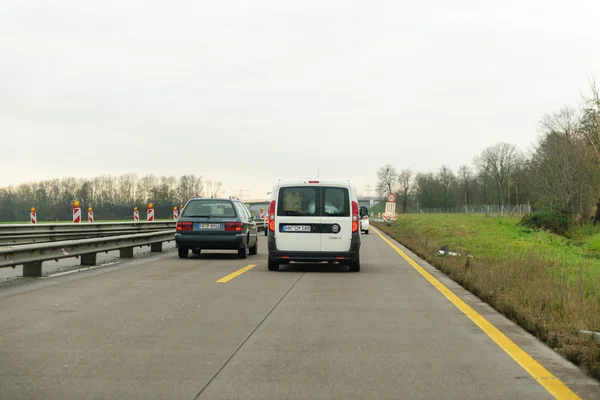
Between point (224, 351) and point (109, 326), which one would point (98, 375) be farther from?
point (109, 326)

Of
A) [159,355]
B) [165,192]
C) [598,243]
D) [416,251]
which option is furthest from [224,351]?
[165,192]

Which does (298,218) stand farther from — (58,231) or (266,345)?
(58,231)

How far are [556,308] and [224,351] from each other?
4.42 meters

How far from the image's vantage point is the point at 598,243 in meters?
33.7

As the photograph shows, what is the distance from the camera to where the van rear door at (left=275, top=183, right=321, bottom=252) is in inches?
576

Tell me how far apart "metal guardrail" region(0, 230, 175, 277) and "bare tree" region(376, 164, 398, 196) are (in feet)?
379

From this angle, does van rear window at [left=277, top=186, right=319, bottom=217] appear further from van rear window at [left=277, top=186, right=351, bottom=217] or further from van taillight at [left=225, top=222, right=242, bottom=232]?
van taillight at [left=225, top=222, right=242, bottom=232]

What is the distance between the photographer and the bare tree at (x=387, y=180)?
133012mm

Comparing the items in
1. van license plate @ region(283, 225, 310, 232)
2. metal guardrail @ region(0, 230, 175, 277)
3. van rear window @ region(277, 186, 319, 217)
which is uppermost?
van rear window @ region(277, 186, 319, 217)

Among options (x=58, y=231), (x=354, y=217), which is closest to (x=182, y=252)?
(x=354, y=217)

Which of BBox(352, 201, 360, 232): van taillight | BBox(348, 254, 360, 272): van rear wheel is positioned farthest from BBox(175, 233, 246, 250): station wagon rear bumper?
BBox(352, 201, 360, 232): van taillight

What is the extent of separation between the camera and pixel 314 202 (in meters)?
14.9

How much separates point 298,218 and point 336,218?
2.64ft

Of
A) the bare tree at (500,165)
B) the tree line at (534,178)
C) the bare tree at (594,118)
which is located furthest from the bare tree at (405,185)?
the bare tree at (594,118)
